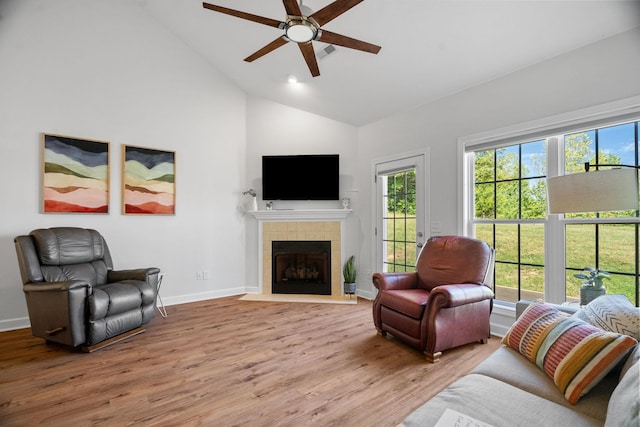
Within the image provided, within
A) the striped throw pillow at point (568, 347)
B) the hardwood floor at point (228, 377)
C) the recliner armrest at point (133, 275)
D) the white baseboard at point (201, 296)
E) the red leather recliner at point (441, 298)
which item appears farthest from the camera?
the white baseboard at point (201, 296)

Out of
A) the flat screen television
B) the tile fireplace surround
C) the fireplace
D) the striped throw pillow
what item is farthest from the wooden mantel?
the striped throw pillow

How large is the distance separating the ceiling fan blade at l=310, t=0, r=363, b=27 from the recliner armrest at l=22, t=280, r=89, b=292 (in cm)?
287

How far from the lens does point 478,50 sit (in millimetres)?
2668

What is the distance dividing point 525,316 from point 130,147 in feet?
14.5

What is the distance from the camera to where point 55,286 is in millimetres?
2492

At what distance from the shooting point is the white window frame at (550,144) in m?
2.29

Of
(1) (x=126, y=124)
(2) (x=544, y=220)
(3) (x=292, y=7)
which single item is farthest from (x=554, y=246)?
(1) (x=126, y=124)

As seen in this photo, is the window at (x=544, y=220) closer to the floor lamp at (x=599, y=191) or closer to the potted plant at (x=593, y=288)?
the potted plant at (x=593, y=288)

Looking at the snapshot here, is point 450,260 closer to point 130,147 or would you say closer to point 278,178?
point 278,178

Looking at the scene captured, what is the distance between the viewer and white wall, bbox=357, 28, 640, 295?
2270 millimetres

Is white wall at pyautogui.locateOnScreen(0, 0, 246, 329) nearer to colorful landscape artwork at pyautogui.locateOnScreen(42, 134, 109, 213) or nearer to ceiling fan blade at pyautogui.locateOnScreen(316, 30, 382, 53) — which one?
colorful landscape artwork at pyautogui.locateOnScreen(42, 134, 109, 213)

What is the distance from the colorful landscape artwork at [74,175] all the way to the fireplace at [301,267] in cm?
236

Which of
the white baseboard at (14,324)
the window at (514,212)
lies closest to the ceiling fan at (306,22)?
the window at (514,212)

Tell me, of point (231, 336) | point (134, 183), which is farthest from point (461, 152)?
point (134, 183)
